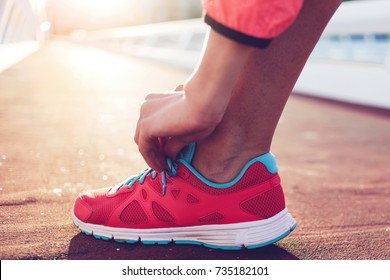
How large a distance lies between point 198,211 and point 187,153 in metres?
0.13

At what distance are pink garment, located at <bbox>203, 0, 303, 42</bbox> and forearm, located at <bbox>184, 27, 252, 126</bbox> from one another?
0.12 feet

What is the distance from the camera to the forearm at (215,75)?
29.2 inches

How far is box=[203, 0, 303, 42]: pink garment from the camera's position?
68 cm

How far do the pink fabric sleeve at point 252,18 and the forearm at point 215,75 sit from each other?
0.09 ft

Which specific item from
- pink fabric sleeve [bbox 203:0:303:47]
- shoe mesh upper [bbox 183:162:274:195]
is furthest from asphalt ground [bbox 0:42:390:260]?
pink fabric sleeve [bbox 203:0:303:47]

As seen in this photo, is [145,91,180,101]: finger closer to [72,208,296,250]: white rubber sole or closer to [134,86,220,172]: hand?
[134,86,220,172]: hand

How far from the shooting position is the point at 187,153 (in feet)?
3.36

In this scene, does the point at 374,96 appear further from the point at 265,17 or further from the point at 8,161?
the point at 265,17

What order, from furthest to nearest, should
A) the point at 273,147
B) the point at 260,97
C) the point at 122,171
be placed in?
1. the point at 273,147
2. the point at 122,171
3. the point at 260,97

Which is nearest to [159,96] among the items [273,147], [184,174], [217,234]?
[184,174]

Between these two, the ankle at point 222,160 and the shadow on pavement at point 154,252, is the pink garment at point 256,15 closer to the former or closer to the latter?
the ankle at point 222,160

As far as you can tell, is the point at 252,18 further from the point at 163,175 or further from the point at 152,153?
the point at 163,175

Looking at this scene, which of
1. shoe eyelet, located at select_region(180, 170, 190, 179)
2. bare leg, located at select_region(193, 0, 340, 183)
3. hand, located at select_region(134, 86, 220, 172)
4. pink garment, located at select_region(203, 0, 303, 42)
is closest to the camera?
pink garment, located at select_region(203, 0, 303, 42)
